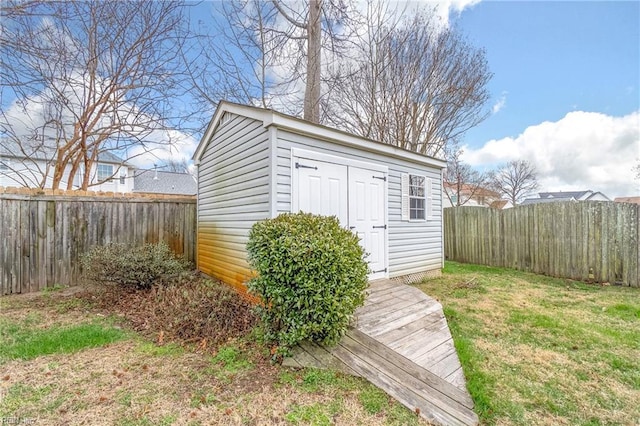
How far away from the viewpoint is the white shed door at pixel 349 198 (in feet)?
14.5

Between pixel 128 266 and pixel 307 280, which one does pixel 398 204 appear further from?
pixel 128 266

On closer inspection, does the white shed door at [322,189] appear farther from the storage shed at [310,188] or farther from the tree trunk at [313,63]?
the tree trunk at [313,63]

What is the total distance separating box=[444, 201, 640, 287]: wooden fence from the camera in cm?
614

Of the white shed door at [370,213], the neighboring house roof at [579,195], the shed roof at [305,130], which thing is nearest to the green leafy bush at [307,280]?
the shed roof at [305,130]

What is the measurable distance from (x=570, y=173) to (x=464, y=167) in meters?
16.8

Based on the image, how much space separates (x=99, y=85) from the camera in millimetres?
7172

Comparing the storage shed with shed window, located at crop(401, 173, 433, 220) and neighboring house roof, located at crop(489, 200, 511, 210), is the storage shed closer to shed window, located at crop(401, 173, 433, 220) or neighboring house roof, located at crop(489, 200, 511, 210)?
shed window, located at crop(401, 173, 433, 220)

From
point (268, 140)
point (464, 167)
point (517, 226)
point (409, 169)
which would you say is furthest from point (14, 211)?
point (464, 167)

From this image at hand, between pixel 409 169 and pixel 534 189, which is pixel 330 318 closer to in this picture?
pixel 409 169

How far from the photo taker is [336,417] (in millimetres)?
2146

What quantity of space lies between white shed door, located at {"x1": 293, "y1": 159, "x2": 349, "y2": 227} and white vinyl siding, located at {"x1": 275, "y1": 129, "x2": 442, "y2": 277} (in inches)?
8.4

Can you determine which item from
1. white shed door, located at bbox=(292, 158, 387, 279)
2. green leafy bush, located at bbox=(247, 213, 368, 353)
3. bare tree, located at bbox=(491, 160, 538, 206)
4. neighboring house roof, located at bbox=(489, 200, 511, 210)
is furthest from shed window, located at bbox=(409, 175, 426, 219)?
neighboring house roof, located at bbox=(489, 200, 511, 210)

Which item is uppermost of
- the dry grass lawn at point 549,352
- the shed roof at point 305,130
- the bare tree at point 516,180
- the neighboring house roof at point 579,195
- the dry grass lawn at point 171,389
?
the bare tree at point 516,180

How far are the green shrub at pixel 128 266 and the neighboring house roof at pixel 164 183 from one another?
17.5 m
